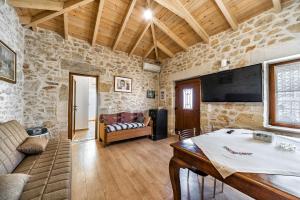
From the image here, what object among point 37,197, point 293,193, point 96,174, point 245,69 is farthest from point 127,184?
point 245,69

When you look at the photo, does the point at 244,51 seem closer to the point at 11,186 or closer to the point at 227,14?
the point at 227,14

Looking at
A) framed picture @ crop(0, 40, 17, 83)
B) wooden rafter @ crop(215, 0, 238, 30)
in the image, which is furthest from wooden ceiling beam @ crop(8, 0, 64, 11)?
wooden rafter @ crop(215, 0, 238, 30)

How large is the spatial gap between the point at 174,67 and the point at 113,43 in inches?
89.2

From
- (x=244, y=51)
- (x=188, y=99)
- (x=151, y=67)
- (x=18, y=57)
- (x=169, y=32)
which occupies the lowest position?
(x=188, y=99)

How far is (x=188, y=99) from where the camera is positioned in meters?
4.38

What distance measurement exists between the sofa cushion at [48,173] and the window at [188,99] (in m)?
3.51

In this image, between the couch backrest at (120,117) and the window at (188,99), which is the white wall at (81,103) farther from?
the window at (188,99)

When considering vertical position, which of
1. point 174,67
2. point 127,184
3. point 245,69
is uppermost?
point 174,67

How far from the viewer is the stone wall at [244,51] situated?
235cm

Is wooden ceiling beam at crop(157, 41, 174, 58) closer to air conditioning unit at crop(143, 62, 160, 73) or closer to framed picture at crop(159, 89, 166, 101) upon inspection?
air conditioning unit at crop(143, 62, 160, 73)

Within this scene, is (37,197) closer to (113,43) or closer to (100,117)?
(100,117)

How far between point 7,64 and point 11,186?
234 cm

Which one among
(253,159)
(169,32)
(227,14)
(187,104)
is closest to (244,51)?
(227,14)

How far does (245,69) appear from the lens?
9.25 feet
